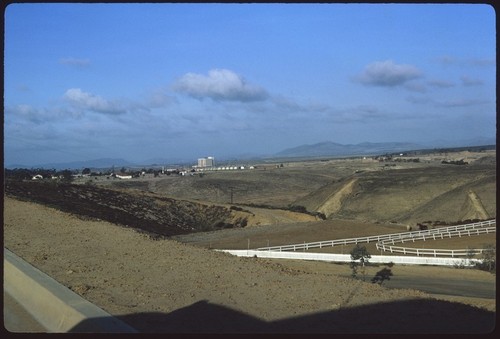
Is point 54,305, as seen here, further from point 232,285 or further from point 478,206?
point 478,206

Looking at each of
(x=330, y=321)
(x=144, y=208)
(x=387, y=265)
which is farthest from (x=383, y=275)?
(x=144, y=208)

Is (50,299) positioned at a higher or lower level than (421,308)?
higher

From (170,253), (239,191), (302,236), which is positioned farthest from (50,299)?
(239,191)

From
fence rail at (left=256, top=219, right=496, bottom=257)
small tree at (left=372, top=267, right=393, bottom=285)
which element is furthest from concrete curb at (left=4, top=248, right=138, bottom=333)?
fence rail at (left=256, top=219, right=496, bottom=257)

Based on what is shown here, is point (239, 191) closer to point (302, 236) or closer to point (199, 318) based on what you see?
point (302, 236)

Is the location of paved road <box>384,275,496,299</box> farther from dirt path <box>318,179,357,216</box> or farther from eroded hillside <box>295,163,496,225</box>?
dirt path <box>318,179,357,216</box>

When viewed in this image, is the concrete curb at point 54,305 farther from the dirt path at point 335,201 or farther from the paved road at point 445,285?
the dirt path at point 335,201
